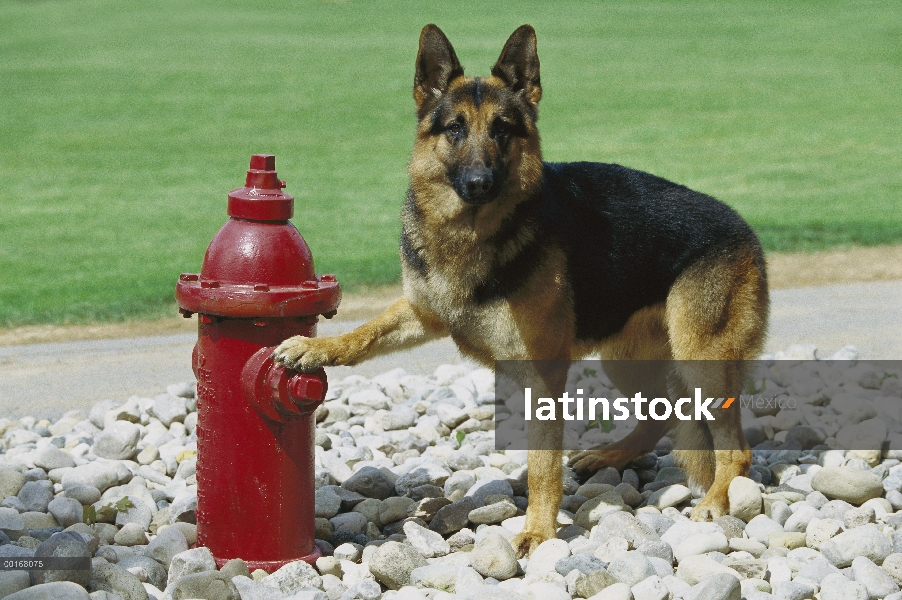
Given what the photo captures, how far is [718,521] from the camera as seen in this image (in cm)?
475

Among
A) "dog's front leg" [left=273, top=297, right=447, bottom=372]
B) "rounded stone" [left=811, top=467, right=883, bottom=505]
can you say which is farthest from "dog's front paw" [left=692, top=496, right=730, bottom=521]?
"dog's front leg" [left=273, top=297, right=447, bottom=372]

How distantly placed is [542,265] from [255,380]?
127 cm

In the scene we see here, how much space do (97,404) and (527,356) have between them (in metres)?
2.95

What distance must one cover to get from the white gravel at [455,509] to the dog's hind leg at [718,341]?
126 millimetres

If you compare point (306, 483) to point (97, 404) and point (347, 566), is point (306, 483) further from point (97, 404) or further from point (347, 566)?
point (97, 404)

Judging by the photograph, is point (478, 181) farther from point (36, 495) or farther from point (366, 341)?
point (36, 495)

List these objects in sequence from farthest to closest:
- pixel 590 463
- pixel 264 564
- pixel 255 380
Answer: pixel 590 463
pixel 264 564
pixel 255 380

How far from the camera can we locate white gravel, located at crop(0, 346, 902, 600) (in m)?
4.01

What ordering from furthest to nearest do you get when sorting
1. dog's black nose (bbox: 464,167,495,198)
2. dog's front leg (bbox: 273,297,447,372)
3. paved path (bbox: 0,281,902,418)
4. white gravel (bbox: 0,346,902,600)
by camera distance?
paved path (bbox: 0,281,902,418)
dog's black nose (bbox: 464,167,495,198)
dog's front leg (bbox: 273,297,447,372)
white gravel (bbox: 0,346,902,600)

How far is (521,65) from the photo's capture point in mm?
4758

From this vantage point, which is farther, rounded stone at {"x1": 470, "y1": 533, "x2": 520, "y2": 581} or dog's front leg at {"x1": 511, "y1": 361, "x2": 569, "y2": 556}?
dog's front leg at {"x1": 511, "y1": 361, "x2": 569, "y2": 556}

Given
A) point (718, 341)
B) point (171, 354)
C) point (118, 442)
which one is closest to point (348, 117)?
point (171, 354)

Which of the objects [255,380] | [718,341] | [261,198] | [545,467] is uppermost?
[261,198]

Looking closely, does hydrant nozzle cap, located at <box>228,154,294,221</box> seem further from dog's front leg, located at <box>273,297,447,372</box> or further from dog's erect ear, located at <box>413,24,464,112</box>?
dog's erect ear, located at <box>413,24,464,112</box>
